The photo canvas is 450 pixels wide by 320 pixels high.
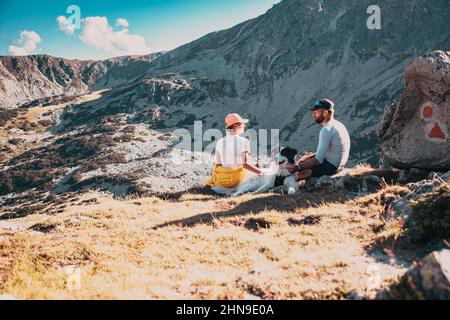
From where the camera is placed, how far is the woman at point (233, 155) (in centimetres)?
1350

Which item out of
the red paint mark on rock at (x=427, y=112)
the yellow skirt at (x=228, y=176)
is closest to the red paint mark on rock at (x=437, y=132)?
the red paint mark on rock at (x=427, y=112)

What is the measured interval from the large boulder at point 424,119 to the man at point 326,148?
2586mm

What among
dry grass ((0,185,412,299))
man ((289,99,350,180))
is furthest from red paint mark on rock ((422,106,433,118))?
dry grass ((0,185,412,299))

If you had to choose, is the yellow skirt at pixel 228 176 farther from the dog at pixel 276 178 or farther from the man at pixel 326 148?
the man at pixel 326 148

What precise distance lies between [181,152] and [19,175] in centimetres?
4928

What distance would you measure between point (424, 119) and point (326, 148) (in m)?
4.13

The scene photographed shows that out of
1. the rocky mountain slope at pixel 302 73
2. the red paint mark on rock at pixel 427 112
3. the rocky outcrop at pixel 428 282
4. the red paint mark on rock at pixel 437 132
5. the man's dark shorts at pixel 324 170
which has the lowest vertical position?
the man's dark shorts at pixel 324 170

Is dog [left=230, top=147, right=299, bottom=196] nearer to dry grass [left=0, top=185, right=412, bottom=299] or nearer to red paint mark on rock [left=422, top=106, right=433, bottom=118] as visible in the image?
dry grass [left=0, top=185, right=412, bottom=299]

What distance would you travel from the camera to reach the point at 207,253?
7941mm

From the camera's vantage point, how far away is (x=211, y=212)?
11789 mm

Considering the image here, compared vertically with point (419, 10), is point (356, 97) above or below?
below

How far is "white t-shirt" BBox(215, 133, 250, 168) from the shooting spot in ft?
44.8

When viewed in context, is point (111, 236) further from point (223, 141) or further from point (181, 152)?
point (181, 152)
